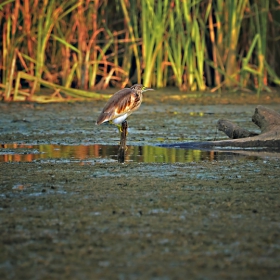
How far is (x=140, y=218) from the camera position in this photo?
303cm

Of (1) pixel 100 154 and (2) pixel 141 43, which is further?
(2) pixel 141 43

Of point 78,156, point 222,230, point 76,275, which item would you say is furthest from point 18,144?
point 76,275

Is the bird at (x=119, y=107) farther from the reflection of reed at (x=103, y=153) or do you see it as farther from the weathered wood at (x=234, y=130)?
the weathered wood at (x=234, y=130)

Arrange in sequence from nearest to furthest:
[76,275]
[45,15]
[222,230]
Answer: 1. [76,275]
2. [222,230]
3. [45,15]

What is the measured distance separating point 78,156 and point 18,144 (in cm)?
76

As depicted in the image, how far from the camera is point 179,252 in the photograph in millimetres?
2537

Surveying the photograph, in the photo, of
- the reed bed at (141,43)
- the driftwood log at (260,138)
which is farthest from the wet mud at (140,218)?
the reed bed at (141,43)

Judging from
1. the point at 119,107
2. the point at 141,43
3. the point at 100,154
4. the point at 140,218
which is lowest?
the point at 140,218

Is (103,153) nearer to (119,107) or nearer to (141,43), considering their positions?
(119,107)

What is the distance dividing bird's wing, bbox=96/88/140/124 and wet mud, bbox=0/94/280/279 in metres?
0.25

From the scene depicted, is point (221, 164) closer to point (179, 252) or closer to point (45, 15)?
point (179, 252)

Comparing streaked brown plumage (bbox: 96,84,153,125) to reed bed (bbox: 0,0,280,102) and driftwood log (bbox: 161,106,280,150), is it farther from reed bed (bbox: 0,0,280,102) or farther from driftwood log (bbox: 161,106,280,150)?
reed bed (bbox: 0,0,280,102)

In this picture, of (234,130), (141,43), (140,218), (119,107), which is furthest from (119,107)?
(141,43)

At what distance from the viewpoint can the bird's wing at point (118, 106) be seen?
484 cm
